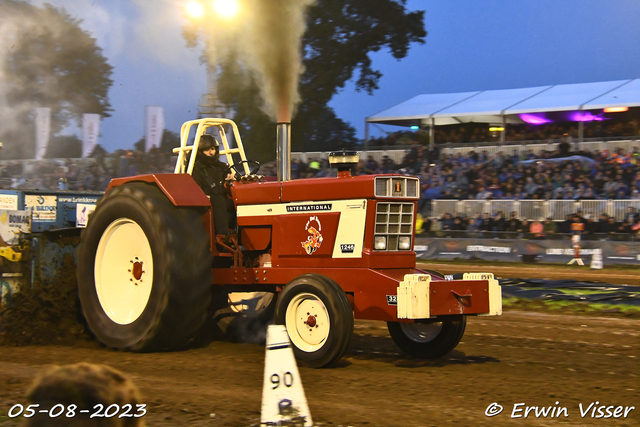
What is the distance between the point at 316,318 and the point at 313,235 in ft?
2.78

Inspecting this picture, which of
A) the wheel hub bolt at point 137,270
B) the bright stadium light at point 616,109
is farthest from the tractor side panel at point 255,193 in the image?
the bright stadium light at point 616,109

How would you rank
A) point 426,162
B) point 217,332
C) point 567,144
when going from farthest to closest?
1. point 426,162
2. point 567,144
3. point 217,332

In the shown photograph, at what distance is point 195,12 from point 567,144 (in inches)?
505

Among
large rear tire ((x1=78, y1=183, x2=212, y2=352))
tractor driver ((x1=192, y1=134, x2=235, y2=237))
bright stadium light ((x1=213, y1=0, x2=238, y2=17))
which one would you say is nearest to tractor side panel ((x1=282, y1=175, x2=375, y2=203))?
tractor driver ((x1=192, y1=134, x2=235, y2=237))

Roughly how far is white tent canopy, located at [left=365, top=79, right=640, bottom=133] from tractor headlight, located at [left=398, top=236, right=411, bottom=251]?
20.0 m

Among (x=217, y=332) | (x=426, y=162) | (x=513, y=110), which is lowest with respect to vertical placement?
(x=217, y=332)

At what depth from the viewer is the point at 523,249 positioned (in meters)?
18.2

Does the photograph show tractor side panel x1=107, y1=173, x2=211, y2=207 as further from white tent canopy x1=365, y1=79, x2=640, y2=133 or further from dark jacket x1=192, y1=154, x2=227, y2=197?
white tent canopy x1=365, y1=79, x2=640, y2=133

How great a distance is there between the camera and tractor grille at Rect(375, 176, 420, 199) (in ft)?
19.8

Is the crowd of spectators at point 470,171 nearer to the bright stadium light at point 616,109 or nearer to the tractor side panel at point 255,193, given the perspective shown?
the bright stadium light at point 616,109

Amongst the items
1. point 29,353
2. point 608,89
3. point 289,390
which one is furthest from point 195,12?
point 608,89

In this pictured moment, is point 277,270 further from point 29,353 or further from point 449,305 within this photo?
point 29,353

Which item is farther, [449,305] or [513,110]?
[513,110]

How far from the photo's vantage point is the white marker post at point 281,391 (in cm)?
389
